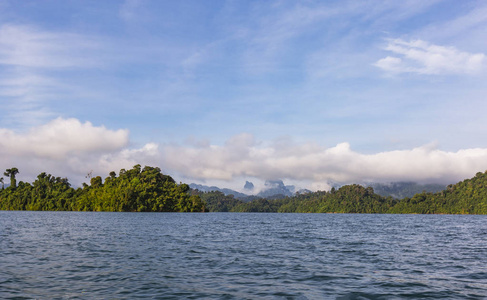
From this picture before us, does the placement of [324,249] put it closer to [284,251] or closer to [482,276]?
[284,251]

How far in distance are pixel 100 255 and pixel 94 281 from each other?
12669mm

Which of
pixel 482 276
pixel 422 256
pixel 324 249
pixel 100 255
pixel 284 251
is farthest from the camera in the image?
pixel 324 249

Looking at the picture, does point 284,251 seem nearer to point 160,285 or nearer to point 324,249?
point 324,249

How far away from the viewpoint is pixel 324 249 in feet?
142

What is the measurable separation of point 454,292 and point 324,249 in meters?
21.5

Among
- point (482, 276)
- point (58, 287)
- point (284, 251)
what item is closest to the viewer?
point (58, 287)

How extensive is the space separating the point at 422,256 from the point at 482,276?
1075 cm

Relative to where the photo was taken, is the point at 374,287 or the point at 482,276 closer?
the point at 374,287

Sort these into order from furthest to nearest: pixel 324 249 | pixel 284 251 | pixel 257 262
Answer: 1. pixel 324 249
2. pixel 284 251
3. pixel 257 262

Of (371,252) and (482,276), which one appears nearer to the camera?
(482,276)

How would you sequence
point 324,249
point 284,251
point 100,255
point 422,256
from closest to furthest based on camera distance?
point 100,255
point 422,256
point 284,251
point 324,249

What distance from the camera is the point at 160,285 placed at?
22812 millimetres

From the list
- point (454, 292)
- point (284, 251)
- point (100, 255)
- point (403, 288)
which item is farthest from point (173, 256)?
point (454, 292)

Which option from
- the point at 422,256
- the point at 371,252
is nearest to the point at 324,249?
the point at 371,252
